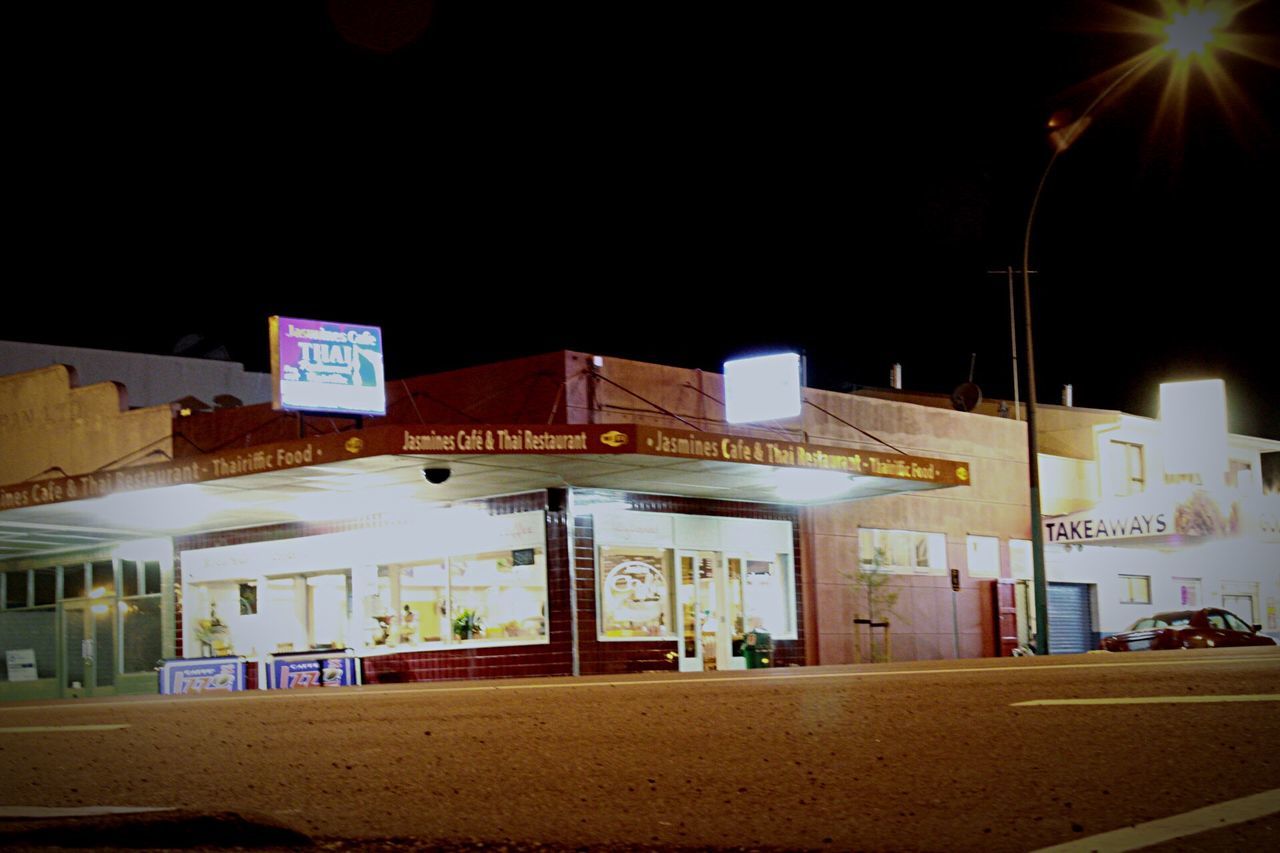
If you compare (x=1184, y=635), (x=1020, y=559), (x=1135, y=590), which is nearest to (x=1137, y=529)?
(x=1020, y=559)

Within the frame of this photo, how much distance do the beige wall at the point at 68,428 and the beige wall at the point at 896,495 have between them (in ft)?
34.5

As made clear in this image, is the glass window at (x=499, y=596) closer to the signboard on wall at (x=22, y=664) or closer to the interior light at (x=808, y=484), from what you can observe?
the interior light at (x=808, y=484)

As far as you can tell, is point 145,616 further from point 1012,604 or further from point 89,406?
point 1012,604

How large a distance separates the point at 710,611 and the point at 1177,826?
86.3 ft

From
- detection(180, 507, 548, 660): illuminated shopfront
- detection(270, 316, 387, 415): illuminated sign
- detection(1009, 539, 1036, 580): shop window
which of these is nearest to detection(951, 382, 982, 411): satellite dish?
detection(1009, 539, 1036, 580): shop window

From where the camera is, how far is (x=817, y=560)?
104 ft

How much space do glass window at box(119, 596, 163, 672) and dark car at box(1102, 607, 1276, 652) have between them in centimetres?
2134

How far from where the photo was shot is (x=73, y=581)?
35375mm

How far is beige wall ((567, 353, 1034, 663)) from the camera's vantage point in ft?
89.4

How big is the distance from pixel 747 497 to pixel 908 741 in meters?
24.2

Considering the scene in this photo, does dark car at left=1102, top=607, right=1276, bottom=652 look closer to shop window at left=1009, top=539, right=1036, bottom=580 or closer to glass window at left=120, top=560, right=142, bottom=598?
shop window at left=1009, top=539, right=1036, bottom=580

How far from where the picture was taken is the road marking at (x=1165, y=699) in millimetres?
6680

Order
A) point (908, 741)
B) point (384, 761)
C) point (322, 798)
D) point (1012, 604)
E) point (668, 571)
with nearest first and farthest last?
point (322, 798)
point (908, 741)
point (384, 761)
point (668, 571)
point (1012, 604)

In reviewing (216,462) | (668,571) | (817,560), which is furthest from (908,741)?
(817,560)
